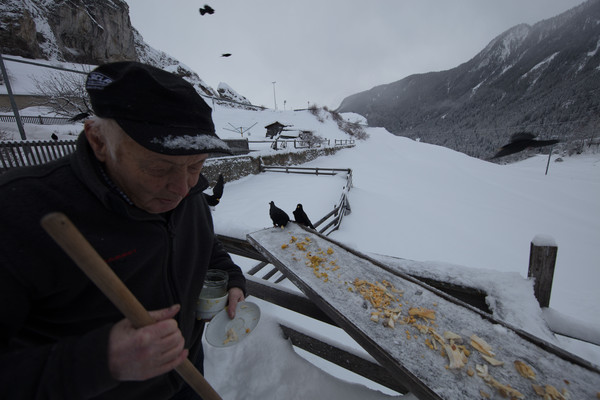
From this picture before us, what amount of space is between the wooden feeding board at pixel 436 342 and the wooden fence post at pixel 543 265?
848mm

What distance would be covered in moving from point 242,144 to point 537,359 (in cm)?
1915

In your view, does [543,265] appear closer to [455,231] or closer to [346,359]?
[346,359]

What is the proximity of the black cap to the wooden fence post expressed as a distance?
2476mm

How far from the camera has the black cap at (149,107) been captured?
738 millimetres

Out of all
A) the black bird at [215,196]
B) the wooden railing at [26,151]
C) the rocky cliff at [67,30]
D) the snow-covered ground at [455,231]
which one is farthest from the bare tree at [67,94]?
the black bird at [215,196]

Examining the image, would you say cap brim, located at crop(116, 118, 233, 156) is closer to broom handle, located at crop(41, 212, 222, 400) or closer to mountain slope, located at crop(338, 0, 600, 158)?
broom handle, located at crop(41, 212, 222, 400)

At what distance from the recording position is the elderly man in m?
0.58

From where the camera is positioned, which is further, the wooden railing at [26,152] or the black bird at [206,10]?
the wooden railing at [26,152]

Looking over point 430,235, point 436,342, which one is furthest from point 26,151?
point 430,235

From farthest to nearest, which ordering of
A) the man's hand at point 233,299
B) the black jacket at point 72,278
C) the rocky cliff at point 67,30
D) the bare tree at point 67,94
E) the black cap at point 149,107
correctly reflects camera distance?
the rocky cliff at point 67,30 < the bare tree at point 67,94 < the man's hand at point 233,299 < the black cap at point 149,107 < the black jacket at point 72,278

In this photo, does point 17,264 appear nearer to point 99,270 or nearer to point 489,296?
point 99,270

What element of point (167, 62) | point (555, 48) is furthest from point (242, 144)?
point (555, 48)

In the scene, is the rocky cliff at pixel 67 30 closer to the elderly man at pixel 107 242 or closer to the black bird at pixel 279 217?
the black bird at pixel 279 217

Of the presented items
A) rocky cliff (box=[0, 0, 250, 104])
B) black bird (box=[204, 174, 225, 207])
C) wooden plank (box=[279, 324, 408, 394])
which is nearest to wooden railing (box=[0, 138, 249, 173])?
black bird (box=[204, 174, 225, 207])
